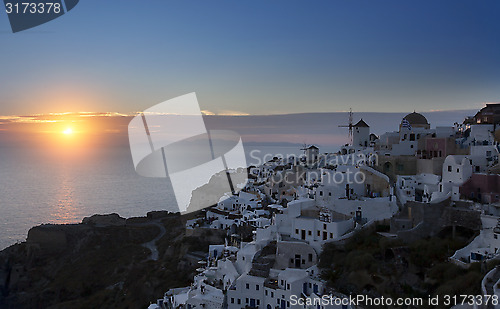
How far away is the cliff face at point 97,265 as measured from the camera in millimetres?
29578

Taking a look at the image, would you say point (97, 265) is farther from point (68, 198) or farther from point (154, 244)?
point (68, 198)

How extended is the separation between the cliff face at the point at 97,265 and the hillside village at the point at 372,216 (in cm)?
439

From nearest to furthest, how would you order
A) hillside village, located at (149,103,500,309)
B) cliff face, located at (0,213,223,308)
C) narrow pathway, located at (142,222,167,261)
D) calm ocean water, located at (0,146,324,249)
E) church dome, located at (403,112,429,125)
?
hillside village, located at (149,103,500,309)
cliff face, located at (0,213,223,308)
church dome, located at (403,112,429,125)
narrow pathway, located at (142,222,167,261)
calm ocean water, located at (0,146,324,249)

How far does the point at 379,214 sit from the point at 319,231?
128 inches

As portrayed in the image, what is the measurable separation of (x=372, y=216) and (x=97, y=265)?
86.4 ft

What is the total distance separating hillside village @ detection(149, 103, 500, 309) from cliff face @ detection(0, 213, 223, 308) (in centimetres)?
439

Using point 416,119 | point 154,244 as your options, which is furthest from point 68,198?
point 416,119

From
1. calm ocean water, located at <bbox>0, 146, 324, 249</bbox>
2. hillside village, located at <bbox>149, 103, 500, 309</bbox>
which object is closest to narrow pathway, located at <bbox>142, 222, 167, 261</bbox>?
hillside village, located at <bbox>149, 103, 500, 309</bbox>

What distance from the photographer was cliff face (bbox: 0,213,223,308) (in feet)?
97.0

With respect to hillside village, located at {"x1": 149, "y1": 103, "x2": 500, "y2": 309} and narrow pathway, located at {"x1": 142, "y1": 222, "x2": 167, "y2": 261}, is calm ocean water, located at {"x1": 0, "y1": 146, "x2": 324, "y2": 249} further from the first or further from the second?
hillside village, located at {"x1": 149, "y1": 103, "x2": 500, "y2": 309}

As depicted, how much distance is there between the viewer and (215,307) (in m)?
19.8

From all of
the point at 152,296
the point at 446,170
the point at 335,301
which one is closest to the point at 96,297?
the point at 152,296

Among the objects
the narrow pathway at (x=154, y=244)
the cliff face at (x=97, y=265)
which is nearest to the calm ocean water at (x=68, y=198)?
the cliff face at (x=97, y=265)

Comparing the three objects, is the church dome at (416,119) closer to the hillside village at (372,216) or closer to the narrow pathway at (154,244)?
the hillside village at (372,216)
